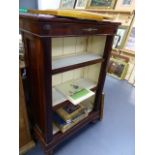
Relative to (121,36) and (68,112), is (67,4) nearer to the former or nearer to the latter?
(121,36)

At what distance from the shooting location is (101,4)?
3.03 meters

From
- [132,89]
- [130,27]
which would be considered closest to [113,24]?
[132,89]

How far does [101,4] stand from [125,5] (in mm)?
592

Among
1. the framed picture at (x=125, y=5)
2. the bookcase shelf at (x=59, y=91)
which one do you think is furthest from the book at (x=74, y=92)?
the framed picture at (x=125, y=5)

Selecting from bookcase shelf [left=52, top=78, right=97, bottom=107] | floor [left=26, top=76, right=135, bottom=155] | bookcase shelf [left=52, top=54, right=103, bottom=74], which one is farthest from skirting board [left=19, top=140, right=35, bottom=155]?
bookcase shelf [left=52, top=54, right=103, bottom=74]

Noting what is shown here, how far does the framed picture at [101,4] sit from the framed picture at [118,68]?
43.7 inches

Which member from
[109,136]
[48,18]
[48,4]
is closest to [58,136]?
[109,136]

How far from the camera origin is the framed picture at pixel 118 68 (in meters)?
2.72

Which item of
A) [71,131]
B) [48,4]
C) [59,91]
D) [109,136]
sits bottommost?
[109,136]

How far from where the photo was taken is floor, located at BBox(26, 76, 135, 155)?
131 cm
